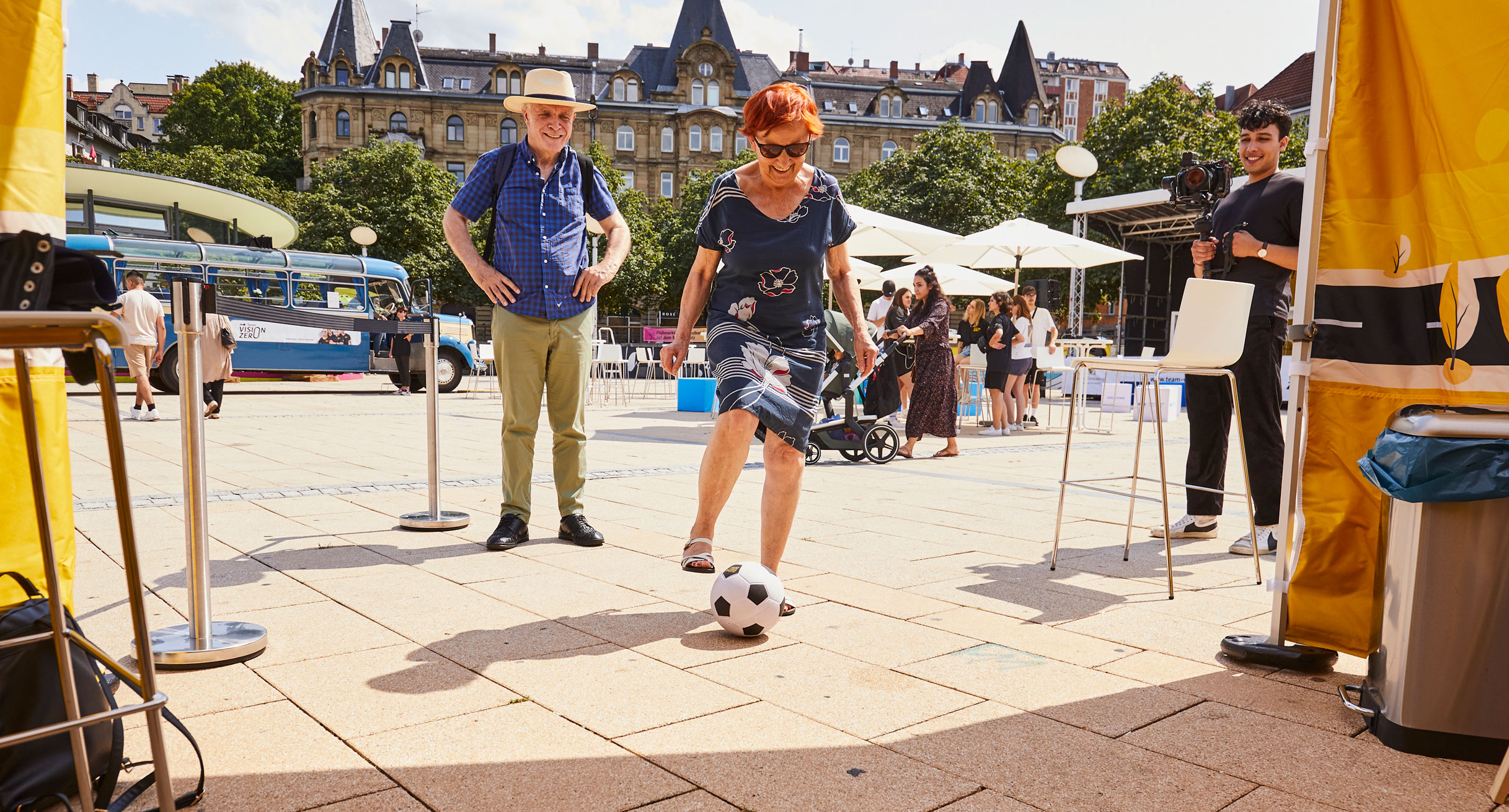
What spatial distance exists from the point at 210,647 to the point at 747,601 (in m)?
1.56

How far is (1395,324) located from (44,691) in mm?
3461

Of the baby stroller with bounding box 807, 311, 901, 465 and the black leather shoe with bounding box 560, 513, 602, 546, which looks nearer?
the black leather shoe with bounding box 560, 513, 602, 546

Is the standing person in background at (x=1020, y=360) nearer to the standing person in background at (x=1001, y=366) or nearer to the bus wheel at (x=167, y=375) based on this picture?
the standing person in background at (x=1001, y=366)

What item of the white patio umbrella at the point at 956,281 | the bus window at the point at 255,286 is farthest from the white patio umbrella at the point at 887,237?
the bus window at the point at 255,286

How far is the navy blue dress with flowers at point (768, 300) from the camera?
142 inches

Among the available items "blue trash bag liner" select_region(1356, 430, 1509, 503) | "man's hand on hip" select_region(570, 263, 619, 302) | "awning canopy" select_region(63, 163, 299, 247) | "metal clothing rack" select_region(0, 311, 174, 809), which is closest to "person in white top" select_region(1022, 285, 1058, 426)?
"man's hand on hip" select_region(570, 263, 619, 302)

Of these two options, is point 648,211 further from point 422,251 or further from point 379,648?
point 379,648

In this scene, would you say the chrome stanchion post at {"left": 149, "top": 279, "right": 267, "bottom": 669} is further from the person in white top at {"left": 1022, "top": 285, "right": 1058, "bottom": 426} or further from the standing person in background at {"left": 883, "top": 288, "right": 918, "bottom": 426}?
the person in white top at {"left": 1022, "top": 285, "right": 1058, "bottom": 426}

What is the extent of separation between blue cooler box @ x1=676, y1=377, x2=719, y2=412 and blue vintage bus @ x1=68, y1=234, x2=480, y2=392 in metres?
6.23

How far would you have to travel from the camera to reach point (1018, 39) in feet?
253

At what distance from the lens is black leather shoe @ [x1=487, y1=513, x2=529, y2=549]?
4.73 m

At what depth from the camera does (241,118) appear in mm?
68438

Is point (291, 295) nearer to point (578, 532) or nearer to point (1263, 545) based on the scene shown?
point (578, 532)

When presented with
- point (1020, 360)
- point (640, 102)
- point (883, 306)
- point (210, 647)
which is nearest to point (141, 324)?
point (883, 306)
